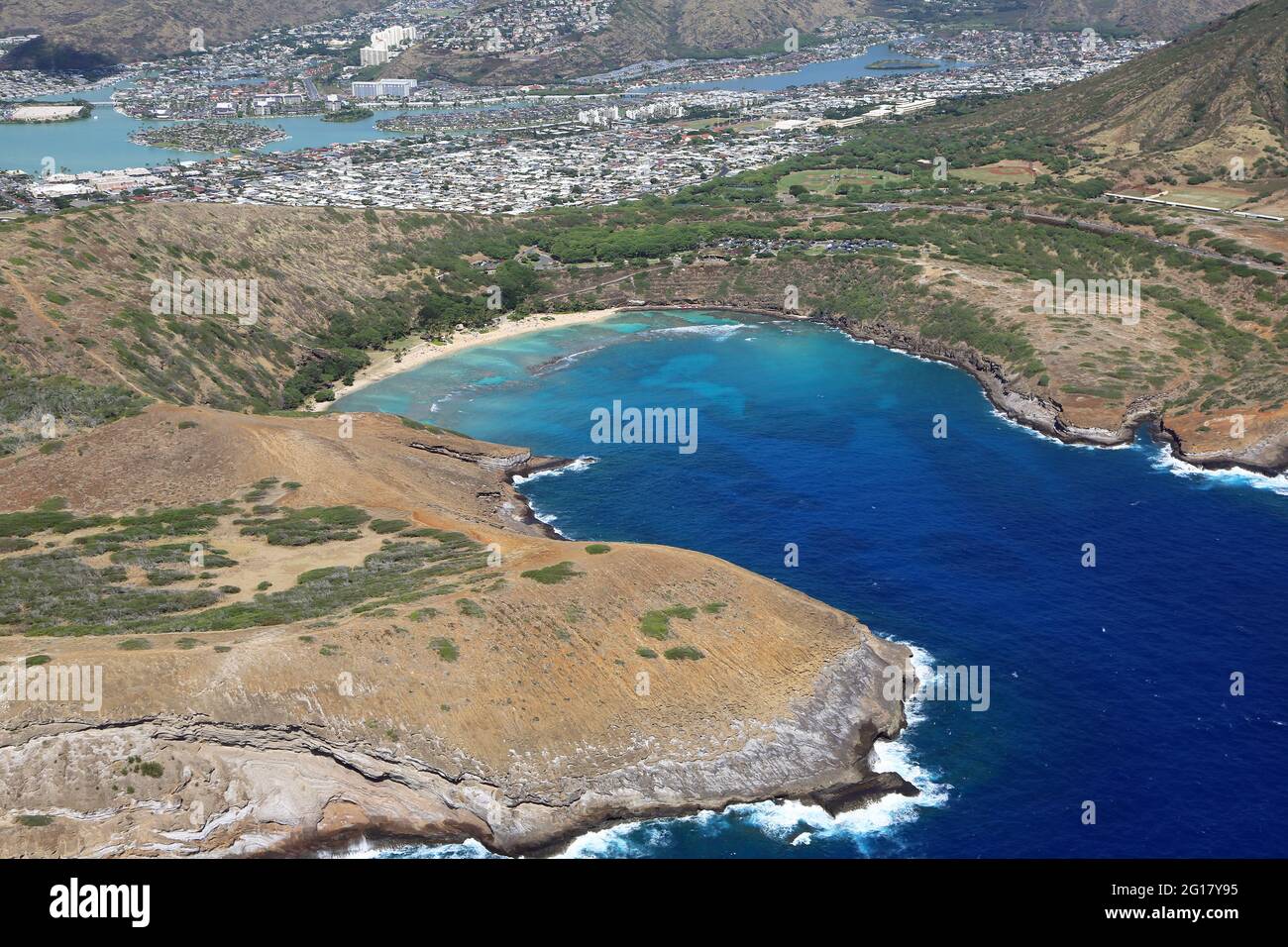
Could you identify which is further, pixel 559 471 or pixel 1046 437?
pixel 1046 437

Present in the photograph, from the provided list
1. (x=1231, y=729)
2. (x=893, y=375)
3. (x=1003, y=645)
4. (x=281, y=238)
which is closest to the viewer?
(x=1231, y=729)

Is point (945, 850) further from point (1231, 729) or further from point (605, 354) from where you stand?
point (605, 354)

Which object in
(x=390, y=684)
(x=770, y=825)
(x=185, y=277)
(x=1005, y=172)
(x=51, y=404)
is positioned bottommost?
(x=770, y=825)

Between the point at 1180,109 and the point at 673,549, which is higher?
the point at 1180,109

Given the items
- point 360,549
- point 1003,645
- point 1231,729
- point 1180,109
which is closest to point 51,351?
point 360,549

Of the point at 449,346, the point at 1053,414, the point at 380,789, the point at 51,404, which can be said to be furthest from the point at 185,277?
the point at 1053,414

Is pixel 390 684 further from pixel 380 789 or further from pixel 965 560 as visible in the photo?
pixel 965 560

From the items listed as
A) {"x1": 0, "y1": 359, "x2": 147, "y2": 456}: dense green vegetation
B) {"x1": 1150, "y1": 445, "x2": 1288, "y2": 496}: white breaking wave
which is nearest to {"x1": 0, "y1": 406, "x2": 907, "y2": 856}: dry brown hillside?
{"x1": 0, "y1": 359, "x2": 147, "y2": 456}: dense green vegetation
